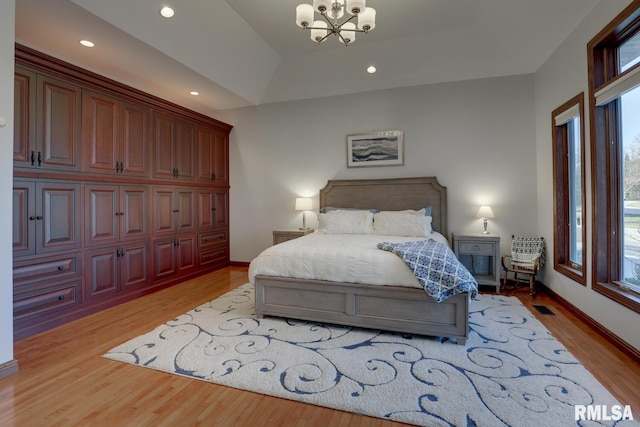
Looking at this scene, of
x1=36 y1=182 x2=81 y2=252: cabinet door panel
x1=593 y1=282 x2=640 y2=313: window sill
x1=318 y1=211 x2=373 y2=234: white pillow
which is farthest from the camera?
x1=318 y1=211 x2=373 y2=234: white pillow

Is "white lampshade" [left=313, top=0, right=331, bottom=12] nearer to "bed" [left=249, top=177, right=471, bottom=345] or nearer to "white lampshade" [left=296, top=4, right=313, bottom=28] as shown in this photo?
"white lampshade" [left=296, top=4, right=313, bottom=28]

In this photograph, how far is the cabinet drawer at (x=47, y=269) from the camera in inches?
103

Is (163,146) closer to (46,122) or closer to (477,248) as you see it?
(46,122)

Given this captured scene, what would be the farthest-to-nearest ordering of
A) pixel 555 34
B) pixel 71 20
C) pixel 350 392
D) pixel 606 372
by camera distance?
pixel 555 34 < pixel 71 20 < pixel 606 372 < pixel 350 392

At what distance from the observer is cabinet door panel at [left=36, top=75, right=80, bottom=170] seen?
277cm

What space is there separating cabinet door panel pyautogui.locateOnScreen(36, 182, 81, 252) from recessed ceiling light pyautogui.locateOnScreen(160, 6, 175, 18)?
1.93m

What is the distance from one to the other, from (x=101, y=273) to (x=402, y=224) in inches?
142

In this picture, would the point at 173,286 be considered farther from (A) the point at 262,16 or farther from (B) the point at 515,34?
(B) the point at 515,34

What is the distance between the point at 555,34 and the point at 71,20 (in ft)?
15.6

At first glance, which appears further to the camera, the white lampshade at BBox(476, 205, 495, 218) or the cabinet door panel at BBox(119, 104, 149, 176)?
the white lampshade at BBox(476, 205, 495, 218)

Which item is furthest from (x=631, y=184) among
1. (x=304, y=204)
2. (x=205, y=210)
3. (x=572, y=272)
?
(x=205, y=210)

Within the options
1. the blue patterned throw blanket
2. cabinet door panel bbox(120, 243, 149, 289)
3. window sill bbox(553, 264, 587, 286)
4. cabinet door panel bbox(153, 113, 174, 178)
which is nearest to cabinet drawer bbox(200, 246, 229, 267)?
cabinet door panel bbox(120, 243, 149, 289)

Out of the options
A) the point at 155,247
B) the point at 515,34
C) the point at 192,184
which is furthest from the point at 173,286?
the point at 515,34

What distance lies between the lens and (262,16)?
3623 millimetres
